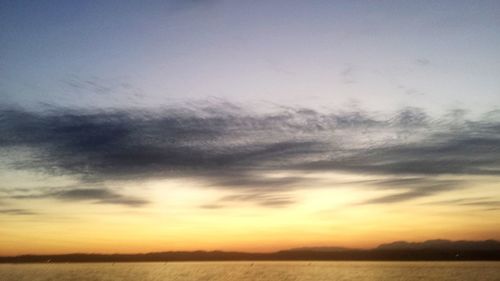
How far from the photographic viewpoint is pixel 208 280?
169875 mm

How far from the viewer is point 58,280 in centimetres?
15438

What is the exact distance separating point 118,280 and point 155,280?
1631cm

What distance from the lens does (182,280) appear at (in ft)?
573

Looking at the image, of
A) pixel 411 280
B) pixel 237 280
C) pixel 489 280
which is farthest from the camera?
pixel 237 280

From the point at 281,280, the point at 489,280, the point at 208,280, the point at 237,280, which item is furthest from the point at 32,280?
the point at 489,280

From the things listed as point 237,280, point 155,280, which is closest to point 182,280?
point 155,280

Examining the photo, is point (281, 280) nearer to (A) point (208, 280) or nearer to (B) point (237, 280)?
(B) point (237, 280)

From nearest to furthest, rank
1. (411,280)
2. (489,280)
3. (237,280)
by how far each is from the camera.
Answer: (489,280) < (411,280) < (237,280)

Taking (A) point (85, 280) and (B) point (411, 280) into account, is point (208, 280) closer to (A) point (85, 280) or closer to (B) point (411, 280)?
(A) point (85, 280)

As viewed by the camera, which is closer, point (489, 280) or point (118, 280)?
point (489, 280)

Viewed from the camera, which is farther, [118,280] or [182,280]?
[182,280]

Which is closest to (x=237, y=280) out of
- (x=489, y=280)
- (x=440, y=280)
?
(x=440, y=280)

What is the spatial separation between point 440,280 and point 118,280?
116048 mm

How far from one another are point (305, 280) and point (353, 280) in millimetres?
18333
